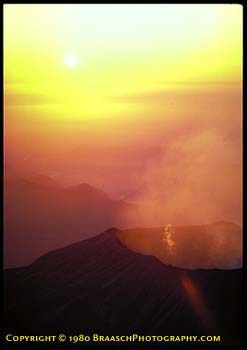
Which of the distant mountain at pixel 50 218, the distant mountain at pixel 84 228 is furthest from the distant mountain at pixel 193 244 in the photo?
the distant mountain at pixel 50 218

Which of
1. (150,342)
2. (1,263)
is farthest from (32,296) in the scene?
(150,342)

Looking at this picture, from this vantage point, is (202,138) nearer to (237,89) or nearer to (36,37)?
(237,89)

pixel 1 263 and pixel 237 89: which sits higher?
pixel 237 89

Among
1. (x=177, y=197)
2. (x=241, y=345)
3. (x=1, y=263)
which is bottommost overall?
(x=241, y=345)

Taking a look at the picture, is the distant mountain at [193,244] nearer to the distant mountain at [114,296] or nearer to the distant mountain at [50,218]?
the distant mountain at [114,296]

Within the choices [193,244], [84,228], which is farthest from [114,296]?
[193,244]

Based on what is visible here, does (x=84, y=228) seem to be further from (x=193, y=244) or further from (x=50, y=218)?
(x=193, y=244)
